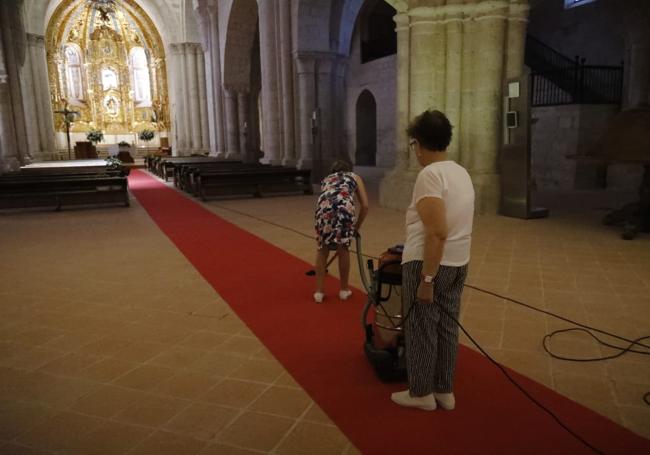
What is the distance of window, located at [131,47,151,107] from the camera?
35.6 m

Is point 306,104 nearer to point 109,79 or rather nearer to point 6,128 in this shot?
point 6,128

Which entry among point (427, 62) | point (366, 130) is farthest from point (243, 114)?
point (427, 62)

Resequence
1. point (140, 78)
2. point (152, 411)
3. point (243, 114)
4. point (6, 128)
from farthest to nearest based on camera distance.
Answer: point (140, 78) → point (243, 114) → point (6, 128) → point (152, 411)

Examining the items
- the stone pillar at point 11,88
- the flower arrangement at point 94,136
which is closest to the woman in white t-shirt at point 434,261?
the stone pillar at point 11,88

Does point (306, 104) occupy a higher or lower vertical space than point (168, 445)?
higher

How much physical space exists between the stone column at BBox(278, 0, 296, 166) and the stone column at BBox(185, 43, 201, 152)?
1598cm

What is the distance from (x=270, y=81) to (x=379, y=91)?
6.76 metres

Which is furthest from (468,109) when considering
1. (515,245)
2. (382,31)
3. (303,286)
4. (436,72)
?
(382,31)

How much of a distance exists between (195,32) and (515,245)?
2900cm

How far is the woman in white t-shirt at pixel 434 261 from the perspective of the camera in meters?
2.31

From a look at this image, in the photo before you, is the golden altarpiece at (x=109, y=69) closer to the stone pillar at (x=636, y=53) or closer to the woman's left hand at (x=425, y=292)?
the stone pillar at (x=636, y=53)

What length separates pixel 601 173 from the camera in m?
12.8

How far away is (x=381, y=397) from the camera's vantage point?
2877 mm

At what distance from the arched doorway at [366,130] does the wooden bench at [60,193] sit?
1408 centimetres
